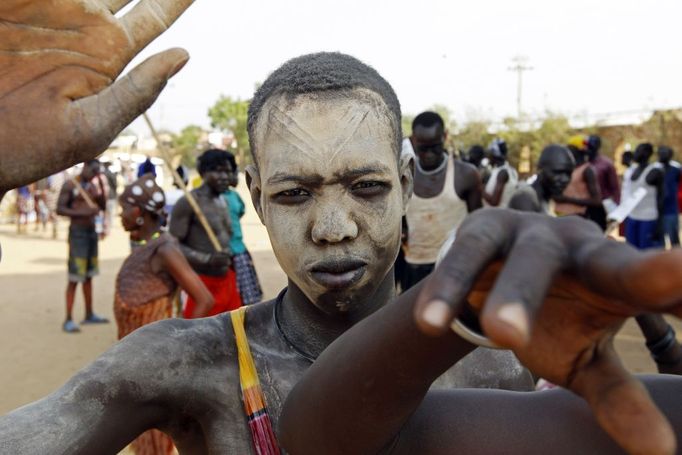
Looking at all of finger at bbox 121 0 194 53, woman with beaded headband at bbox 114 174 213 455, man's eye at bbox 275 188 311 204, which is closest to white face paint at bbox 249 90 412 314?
man's eye at bbox 275 188 311 204

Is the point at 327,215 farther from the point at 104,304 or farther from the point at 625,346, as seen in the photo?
the point at 104,304

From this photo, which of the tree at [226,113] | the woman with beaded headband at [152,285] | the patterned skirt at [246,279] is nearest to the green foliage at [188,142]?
the tree at [226,113]

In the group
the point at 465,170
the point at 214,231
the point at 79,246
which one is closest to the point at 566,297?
the point at 214,231

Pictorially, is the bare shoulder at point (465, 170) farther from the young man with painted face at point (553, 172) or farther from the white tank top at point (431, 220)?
the young man with painted face at point (553, 172)

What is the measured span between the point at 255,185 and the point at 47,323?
847cm

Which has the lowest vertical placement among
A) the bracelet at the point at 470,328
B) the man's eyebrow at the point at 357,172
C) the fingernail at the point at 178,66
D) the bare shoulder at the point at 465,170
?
the bare shoulder at the point at 465,170

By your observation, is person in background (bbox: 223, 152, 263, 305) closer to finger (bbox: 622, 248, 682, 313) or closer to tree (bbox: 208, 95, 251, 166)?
finger (bbox: 622, 248, 682, 313)

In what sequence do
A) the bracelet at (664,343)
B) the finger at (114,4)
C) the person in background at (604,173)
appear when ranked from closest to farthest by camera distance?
the finger at (114,4) < the bracelet at (664,343) < the person in background at (604,173)

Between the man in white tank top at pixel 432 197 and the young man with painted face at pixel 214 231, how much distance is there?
1.68 m

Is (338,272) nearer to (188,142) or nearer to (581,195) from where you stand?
(581,195)

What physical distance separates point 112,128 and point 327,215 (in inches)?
22.6

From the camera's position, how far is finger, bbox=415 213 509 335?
73cm

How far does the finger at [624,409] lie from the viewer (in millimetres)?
726

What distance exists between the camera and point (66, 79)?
1.65m
